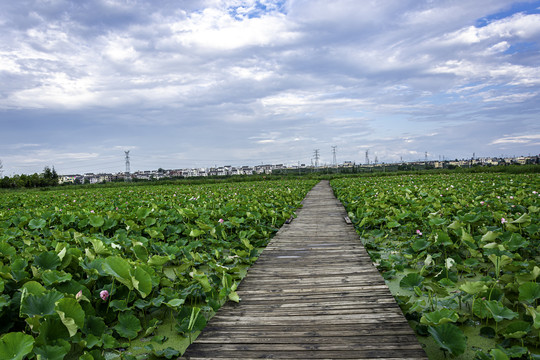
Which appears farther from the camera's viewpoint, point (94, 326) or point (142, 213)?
point (142, 213)

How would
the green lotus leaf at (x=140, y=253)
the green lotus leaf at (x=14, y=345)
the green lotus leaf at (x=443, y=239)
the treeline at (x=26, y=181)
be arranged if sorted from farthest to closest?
the treeline at (x=26, y=181), the green lotus leaf at (x=443, y=239), the green lotus leaf at (x=140, y=253), the green lotus leaf at (x=14, y=345)

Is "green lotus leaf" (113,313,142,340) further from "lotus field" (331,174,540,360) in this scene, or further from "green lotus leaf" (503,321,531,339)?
"green lotus leaf" (503,321,531,339)

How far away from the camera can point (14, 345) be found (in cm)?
148

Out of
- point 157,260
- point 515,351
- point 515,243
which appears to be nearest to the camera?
point 515,351

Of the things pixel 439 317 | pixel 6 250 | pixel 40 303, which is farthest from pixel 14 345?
pixel 439 317

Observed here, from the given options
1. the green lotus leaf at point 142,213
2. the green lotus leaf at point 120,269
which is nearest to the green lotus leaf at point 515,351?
the green lotus leaf at point 120,269

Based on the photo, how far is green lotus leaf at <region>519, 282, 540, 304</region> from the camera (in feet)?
6.62

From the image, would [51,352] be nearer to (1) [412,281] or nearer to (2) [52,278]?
(2) [52,278]

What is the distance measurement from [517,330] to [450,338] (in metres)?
0.42

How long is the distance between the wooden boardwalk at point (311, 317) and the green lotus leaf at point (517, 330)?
506 mm

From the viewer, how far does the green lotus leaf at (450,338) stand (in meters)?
1.71

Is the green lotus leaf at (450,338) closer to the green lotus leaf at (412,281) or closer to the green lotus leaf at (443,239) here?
the green lotus leaf at (412,281)

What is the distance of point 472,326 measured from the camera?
2.12 meters

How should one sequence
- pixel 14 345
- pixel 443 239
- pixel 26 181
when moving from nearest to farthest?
pixel 14 345, pixel 443 239, pixel 26 181
